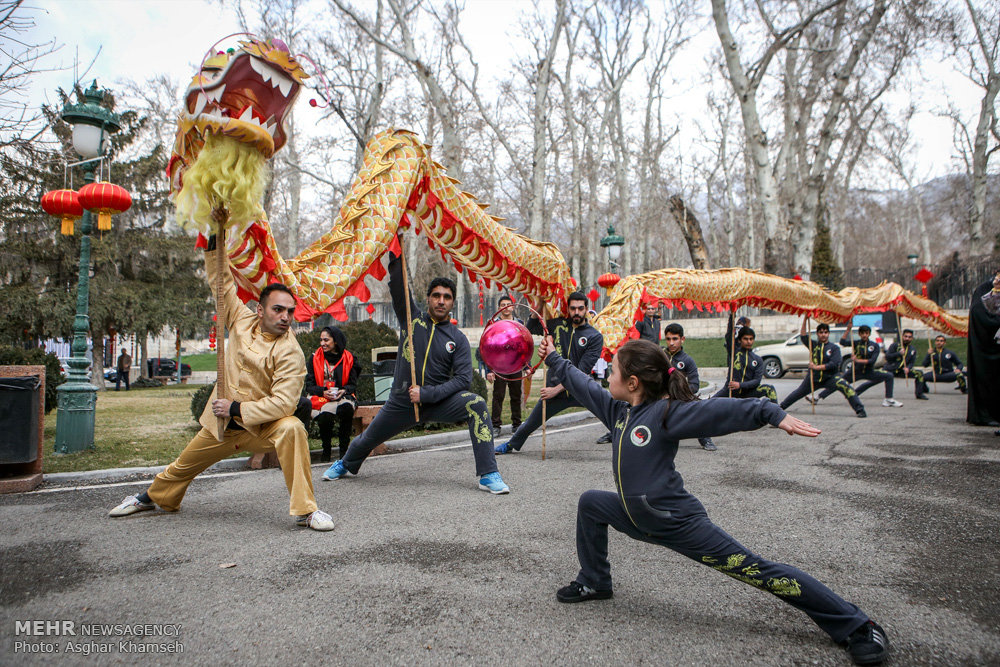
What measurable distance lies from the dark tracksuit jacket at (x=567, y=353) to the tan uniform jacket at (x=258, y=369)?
3659mm

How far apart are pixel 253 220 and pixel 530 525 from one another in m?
2.88

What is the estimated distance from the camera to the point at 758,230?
2040 inches

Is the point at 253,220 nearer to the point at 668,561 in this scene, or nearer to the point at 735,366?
the point at 668,561

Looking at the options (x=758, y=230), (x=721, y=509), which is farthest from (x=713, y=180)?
(x=721, y=509)

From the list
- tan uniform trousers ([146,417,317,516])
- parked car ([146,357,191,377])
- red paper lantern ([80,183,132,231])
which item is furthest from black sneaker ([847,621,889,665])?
parked car ([146,357,191,377])

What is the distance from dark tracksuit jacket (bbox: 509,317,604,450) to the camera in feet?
25.3

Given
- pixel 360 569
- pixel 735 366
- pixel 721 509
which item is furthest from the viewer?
pixel 735 366

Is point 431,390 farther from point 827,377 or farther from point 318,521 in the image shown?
point 827,377

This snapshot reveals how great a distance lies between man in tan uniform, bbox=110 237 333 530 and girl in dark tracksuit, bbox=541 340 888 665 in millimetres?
2067

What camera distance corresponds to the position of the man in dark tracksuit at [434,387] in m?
5.66

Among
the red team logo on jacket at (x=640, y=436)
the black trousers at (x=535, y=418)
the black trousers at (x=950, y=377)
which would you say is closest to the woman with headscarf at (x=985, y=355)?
Result: the black trousers at (x=535, y=418)

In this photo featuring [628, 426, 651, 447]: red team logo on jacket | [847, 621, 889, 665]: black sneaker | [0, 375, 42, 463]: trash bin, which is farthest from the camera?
[0, 375, 42, 463]: trash bin

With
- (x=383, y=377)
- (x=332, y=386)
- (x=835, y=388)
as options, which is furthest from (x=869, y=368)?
(x=332, y=386)

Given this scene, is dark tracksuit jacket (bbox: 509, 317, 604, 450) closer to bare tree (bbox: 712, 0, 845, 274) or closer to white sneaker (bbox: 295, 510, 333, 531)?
white sneaker (bbox: 295, 510, 333, 531)
